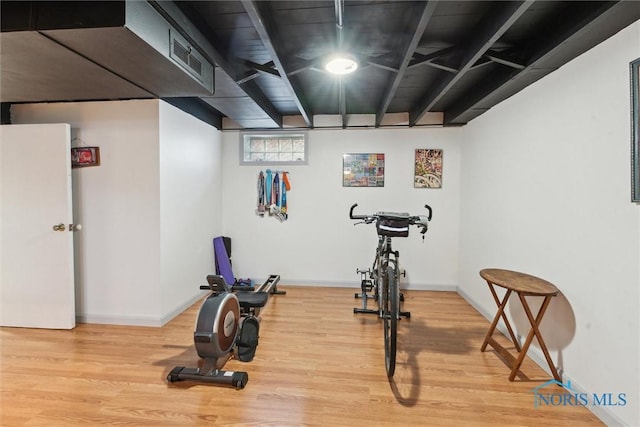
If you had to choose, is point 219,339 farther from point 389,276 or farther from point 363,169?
point 363,169

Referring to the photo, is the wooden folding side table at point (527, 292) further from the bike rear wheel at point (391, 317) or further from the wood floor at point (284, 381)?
the bike rear wheel at point (391, 317)

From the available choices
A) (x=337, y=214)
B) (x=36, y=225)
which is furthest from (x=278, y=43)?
(x=36, y=225)

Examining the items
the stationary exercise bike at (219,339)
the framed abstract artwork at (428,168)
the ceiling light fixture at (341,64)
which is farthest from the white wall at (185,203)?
the framed abstract artwork at (428,168)

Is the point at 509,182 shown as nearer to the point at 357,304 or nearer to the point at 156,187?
the point at 357,304

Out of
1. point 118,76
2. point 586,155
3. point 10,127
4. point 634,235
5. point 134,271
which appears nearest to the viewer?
point 634,235

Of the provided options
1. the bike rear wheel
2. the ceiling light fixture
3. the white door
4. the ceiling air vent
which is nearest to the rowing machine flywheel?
the bike rear wheel

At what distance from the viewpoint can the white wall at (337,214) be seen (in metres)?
3.94

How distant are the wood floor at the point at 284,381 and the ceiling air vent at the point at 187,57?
216cm

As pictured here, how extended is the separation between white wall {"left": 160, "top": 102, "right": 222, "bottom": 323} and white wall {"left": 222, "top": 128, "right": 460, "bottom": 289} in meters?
0.42

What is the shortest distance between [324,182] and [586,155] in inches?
110

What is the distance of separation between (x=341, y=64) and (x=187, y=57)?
108 cm

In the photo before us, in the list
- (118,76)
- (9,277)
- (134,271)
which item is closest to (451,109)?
(118,76)

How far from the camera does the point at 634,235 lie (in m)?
1.47

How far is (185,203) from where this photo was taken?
3.23 metres
